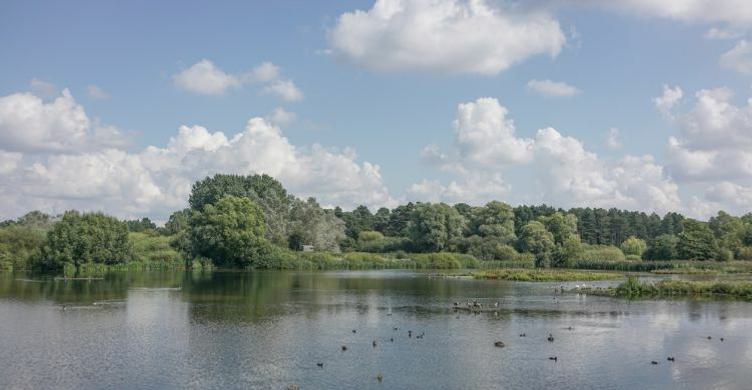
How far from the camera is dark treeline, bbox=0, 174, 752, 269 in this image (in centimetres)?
10706

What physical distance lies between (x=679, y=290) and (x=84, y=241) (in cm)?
8538

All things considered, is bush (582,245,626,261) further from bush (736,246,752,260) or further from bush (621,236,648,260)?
bush (736,246,752,260)

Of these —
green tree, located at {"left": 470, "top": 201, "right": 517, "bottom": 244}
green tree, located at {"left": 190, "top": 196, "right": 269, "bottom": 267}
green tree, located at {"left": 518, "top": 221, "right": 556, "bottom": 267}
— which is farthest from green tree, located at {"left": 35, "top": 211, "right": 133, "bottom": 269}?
green tree, located at {"left": 518, "top": 221, "right": 556, "bottom": 267}

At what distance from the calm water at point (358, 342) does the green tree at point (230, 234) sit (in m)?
52.2

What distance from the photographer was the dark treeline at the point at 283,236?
107062 millimetres

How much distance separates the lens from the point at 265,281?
8756 cm

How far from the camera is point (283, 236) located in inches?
5379

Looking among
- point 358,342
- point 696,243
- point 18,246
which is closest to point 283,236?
point 18,246

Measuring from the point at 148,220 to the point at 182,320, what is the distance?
529ft

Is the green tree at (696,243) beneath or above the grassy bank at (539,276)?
above

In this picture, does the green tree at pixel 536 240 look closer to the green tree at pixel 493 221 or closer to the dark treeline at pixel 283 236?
the dark treeline at pixel 283 236

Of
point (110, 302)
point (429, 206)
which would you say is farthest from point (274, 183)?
point (110, 302)

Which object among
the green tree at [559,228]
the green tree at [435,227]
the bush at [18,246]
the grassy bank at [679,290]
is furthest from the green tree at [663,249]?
the bush at [18,246]

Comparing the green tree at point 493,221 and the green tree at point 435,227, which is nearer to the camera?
the green tree at point 435,227
